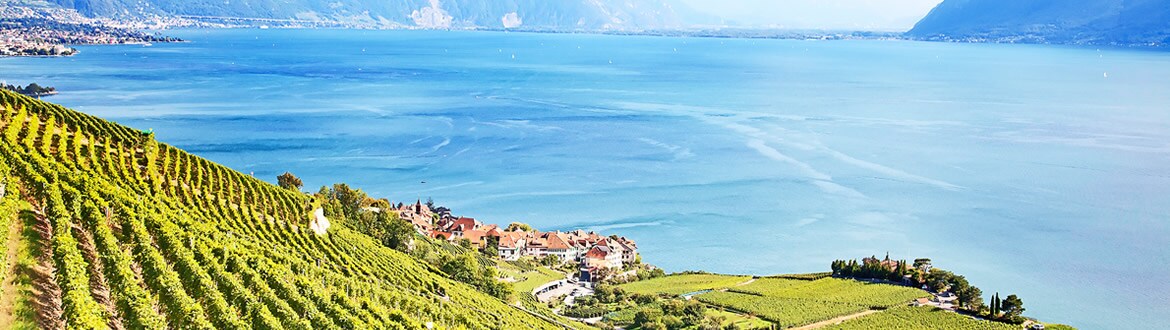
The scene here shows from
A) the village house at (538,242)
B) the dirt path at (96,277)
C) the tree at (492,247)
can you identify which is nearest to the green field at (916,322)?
the village house at (538,242)

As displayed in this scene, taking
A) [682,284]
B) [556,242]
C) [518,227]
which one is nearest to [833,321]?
[682,284]

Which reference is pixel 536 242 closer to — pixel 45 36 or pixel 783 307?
pixel 783 307

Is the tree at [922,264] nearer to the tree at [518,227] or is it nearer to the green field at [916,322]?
the green field at [916,322]

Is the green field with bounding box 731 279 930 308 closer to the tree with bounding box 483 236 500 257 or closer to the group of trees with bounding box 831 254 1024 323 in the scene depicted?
the group of trees with bounding box 831 254 1024 323

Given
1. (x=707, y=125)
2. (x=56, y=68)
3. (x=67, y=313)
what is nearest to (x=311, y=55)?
(x=56, y=68)

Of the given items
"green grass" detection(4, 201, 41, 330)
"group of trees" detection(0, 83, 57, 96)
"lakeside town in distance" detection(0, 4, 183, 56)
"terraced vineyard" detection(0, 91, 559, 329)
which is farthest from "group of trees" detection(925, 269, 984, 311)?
"lakeside town in distance" detection(0, 4, 183, 56)

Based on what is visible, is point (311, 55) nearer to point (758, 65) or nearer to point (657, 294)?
point (758, 65)
